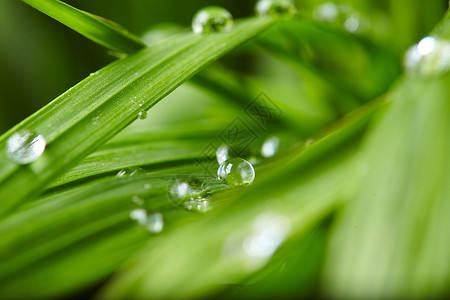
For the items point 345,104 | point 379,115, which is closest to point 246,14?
point 345,104

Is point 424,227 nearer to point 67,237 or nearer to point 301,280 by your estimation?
point 301,280

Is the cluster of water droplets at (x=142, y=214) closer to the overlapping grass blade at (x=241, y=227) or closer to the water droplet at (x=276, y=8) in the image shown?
the overlapping grass blade at (x=241, y=227)

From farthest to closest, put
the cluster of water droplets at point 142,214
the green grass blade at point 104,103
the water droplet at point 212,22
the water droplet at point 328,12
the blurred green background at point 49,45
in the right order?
the blurred green background at point 49,45
the water droplet at point 328,12
the water droplet at point 212,22
the cluster of water droplets at point 142,214
the green grass blade at point 104,103

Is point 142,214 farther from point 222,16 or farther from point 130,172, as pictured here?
point 222,16

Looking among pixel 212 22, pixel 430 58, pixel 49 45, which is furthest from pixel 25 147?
pixel 49 45

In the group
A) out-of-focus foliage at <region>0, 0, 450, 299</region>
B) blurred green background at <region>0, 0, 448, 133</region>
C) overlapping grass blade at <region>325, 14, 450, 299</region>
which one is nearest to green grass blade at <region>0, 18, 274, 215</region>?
out-of-focus foliage at <region>0, 0, 450, 299</region>

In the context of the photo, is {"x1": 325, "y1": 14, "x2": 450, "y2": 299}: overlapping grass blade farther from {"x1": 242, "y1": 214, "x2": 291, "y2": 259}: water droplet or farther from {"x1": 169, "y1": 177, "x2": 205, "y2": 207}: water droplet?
{"x1": 169, "y1": 177, "x2": 205, "y2": 207}: water droplet

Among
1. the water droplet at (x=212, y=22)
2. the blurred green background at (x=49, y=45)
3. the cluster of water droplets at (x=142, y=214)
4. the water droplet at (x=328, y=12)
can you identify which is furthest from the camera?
the blurred green background at (x=49, y=45)

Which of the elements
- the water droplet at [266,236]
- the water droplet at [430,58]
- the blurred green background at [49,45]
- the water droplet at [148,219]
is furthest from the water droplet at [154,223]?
the blurred green background at [49,45]
